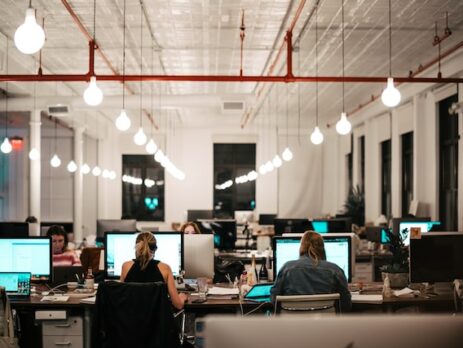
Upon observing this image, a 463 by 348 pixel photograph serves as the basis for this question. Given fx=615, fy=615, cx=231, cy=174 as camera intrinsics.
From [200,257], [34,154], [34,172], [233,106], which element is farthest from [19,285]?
[34,172]

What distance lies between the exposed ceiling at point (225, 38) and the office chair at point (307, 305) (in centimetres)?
470

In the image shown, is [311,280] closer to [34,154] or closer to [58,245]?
[58,245]

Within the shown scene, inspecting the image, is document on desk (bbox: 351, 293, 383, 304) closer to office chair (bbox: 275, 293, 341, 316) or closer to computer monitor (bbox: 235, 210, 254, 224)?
office chair (bbox: 275, 293, 341, 316)

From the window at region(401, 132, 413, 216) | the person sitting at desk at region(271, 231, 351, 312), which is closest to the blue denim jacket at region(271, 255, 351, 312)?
the person sitting at desk at region(271, 231, 351, 312)

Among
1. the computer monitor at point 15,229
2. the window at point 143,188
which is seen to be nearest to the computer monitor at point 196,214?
the window at point 143,188

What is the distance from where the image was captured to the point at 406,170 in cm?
1288

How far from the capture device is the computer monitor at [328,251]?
515 centimetres

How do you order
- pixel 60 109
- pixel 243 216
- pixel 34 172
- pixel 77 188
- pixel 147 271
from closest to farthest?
pixel 147 271, pixel 60 109, pixel 34 172, pixel 77 188, pixel 243 216

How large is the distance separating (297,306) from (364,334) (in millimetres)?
2308

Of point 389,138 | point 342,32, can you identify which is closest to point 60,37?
point 342,32

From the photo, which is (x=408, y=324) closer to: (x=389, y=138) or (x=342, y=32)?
(x=342, y=32)

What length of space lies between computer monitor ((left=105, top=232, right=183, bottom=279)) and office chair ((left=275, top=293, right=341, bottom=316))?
194 cm

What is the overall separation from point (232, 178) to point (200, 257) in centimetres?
1454

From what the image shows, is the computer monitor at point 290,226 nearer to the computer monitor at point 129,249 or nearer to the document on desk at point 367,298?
the computer monitor at point 129,249
